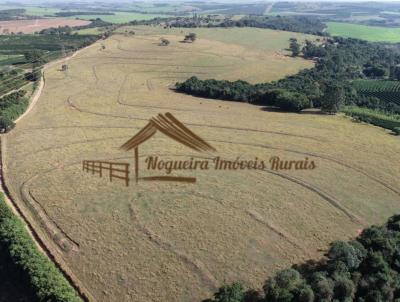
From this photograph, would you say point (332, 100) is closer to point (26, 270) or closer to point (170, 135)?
point (170, 135)

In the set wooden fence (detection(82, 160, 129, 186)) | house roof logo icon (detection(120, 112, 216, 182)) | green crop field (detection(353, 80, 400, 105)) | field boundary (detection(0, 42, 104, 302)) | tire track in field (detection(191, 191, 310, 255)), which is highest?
green crop field (detection(353, 80, 400, 105))

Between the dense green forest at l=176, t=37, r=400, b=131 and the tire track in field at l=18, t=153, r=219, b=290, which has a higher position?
the dense green forest at l=176, t=37, r=400, b=131

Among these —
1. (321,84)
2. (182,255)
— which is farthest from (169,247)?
(321,84)

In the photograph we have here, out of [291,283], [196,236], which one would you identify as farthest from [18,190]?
[291,283]

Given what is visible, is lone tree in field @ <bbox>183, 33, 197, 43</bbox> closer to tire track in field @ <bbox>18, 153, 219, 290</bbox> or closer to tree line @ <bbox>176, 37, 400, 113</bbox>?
tree line @ <bbox>176, 37, 400, 113</bbox>

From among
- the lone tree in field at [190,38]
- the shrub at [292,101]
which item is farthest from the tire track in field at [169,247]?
the lone tree in field at [190,38]

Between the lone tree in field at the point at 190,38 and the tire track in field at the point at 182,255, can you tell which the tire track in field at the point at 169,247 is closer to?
the tire track in field at the point at 182,255

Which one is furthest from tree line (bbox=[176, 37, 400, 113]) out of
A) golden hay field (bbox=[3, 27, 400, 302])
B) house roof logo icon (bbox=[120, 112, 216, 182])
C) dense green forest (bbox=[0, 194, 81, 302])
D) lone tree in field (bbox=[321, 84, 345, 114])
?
dense green forest (bbox=[0, 194, 81, 302])
